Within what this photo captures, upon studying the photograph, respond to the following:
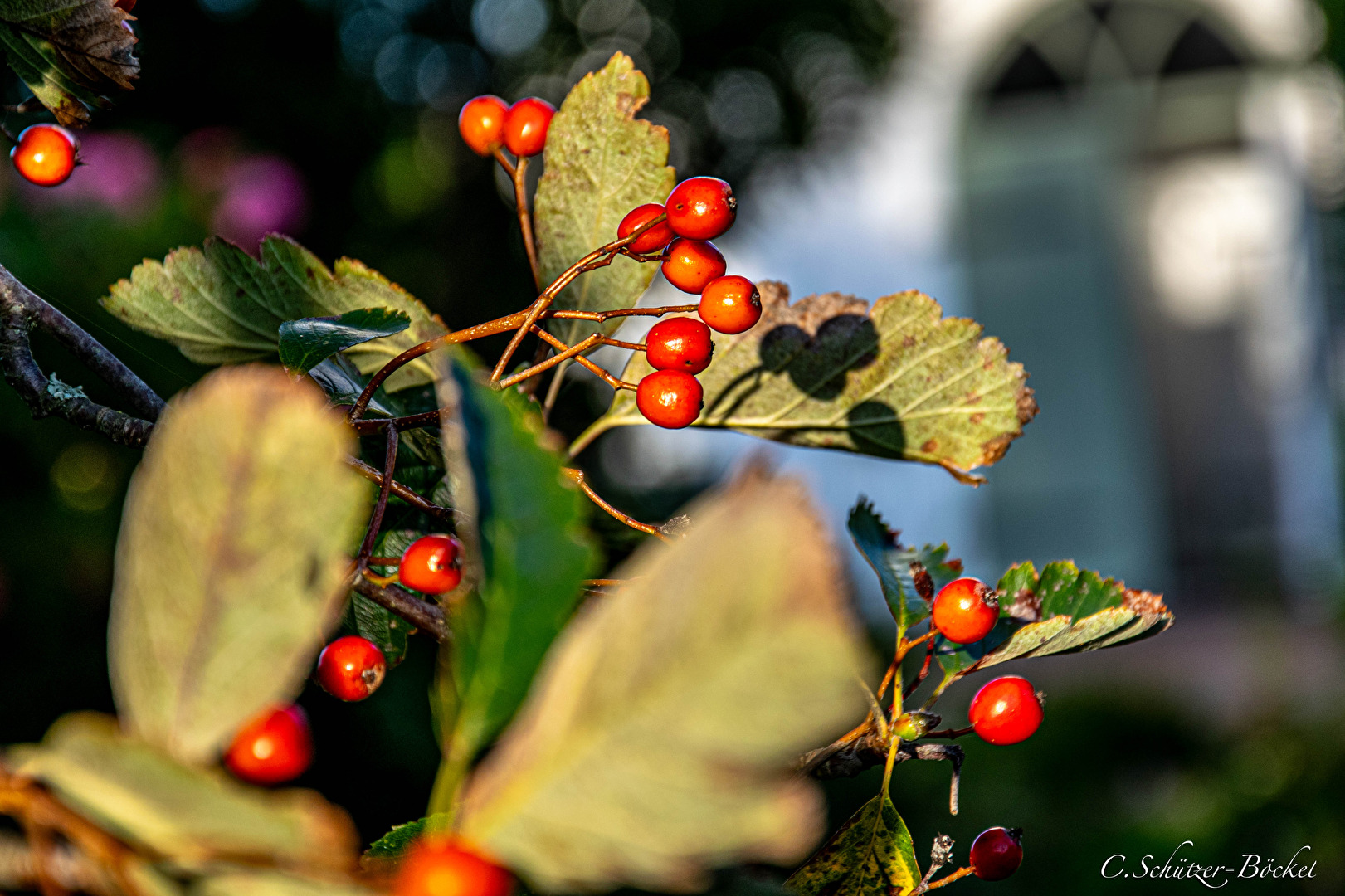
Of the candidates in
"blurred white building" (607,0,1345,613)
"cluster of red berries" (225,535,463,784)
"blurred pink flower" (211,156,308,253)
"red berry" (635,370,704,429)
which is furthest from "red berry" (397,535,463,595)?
"blurred white building" (607,0,1345,613)

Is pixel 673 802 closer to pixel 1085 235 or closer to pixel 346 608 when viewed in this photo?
pixel 346 608

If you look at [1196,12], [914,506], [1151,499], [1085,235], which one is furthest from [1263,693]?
[1196,12]

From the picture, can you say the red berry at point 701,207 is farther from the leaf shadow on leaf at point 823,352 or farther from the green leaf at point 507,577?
the green leaf at point 507,577

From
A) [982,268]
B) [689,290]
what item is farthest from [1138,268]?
[689,290]

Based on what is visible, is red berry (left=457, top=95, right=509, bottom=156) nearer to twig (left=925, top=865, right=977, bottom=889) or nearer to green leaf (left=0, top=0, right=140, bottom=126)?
green leaf (left=0, top=0, right=140, bottom=126)

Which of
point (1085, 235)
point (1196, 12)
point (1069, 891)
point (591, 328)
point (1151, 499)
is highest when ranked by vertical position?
point (1196, 12)
